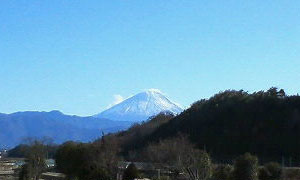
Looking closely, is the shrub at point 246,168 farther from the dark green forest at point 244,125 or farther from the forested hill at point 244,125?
the forested hill at point 244,125

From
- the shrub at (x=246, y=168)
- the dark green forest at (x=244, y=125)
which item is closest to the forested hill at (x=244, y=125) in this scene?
the dark green forest at (x=244, y=125)

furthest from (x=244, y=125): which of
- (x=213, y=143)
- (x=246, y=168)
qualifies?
(x=246, y=168)

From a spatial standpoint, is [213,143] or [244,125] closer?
[213,143]

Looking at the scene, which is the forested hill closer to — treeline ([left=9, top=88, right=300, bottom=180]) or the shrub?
treeline ([left=9, top=88, right=300, bottom=180])

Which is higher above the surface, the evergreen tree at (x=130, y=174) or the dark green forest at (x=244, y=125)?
the dark green forest at (x=244, y=125)

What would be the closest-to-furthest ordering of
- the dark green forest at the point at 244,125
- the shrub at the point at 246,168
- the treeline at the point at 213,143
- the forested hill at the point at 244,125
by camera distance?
the shrub at the point at 246,168
the treeline at the point at 213,143
the dark green forest at the point at 244,125
the forested hill at the point at 244,125

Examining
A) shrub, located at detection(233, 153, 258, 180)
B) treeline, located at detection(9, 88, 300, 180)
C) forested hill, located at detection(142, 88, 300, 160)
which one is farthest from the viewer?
forested hill, located at detection(142, 88, 300, 160)

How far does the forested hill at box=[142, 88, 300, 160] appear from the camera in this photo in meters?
72.7

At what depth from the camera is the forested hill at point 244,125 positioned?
72.7 metres

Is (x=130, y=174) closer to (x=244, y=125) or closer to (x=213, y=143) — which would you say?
(x=213, y=143)

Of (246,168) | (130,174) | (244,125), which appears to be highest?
(244,125)

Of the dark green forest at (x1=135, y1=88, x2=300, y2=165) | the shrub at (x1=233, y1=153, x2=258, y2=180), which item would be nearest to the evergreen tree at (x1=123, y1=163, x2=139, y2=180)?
the shrub at (x1=233, y1=153, x2=258, y2=180)

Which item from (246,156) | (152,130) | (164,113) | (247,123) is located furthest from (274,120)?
(164,113)

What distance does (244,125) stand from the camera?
81312 millimetres
